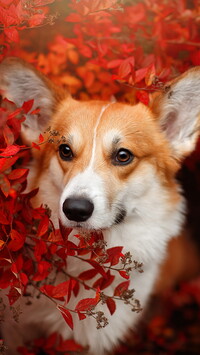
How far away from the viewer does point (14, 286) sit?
1763 mm

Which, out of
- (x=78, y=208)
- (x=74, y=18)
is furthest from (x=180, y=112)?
(x=78, y=208)

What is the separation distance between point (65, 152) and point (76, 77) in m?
1.03

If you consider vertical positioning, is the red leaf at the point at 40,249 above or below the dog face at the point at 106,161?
below

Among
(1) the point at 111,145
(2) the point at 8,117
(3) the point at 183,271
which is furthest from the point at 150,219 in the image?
(3) the point at 183,271

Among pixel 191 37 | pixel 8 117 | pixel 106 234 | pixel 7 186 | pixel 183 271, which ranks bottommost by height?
pixel 183 271

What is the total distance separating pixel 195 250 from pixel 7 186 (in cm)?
318

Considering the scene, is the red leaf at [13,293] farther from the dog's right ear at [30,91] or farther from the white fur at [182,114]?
the white fur at [182,114]

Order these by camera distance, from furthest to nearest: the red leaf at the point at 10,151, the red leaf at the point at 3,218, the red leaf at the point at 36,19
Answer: the red leaf at the point at 36,19 → the red leaf at the point at 3,218 → the red leaf at the point at 10,151

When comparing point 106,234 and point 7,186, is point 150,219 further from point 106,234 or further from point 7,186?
point 7,186

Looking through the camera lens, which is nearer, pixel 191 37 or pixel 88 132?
pixel 88 132

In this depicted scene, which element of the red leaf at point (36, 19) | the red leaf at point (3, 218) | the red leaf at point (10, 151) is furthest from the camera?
the red leaf at point (36, 19)

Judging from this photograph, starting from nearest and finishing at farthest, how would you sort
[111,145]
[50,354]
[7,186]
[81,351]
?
[7,186] < [111,145] < [81,351] < [50,354]

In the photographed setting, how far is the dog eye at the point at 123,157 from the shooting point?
2.21 m

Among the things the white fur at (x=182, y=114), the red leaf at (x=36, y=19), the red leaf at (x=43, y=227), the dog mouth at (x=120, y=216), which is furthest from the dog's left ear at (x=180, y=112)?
the red leaf at (x=43, y=227)
